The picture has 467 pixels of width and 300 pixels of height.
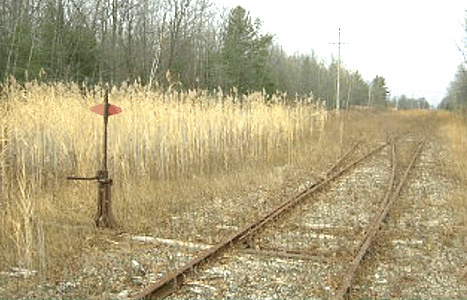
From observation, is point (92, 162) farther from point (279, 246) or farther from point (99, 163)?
point (279, 246)

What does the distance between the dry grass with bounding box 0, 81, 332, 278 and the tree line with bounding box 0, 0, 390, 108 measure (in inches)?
132

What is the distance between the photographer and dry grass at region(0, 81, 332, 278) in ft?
21.0

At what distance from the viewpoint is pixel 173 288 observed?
4820 millimetres

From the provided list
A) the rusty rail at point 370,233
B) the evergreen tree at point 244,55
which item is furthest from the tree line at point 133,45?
the rusty rail at point 370,233

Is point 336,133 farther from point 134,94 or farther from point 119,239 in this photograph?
point 119,239

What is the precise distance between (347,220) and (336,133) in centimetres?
1761

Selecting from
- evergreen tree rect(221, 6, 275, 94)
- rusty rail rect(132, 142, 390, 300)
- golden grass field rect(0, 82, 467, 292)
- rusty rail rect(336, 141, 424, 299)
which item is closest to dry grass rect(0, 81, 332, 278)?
golden grass field rect(0, 82, 467, 292)

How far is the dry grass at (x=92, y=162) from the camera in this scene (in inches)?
252

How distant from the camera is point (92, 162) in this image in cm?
891

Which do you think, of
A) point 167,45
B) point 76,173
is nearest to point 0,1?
point 167,45

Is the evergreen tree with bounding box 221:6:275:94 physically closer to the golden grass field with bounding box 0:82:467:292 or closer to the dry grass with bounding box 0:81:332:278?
the golden grass field with bounding box 0:82:467:292

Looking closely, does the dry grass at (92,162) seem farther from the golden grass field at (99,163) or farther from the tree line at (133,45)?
the tree line at (133,45)

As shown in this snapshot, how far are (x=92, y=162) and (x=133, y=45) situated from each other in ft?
72.9

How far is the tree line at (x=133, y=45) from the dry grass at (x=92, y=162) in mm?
3345
